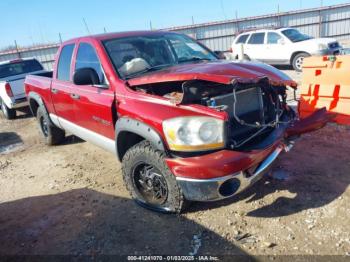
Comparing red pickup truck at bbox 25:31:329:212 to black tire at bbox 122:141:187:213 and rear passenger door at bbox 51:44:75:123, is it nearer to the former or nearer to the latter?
black tire at bbox 122:141:187:213

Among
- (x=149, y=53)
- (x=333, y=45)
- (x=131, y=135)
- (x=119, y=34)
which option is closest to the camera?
(x=131, y=135)

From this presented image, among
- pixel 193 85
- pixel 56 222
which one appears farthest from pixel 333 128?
pixel 56 222

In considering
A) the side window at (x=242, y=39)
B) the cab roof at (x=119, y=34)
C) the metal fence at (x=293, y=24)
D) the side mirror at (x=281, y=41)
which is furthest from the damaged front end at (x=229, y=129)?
the metal fence at (x=293, y=24)

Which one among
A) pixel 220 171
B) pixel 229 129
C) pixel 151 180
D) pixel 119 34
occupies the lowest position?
pixel 151 180

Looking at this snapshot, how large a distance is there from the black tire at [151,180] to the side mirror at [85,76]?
0.96m

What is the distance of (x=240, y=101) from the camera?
330 cm

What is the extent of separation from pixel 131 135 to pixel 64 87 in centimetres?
173

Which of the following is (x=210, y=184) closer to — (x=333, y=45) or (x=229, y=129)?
(x=229, y=129)

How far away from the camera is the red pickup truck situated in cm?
285

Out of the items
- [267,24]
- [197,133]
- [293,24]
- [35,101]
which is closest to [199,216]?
[197,133]

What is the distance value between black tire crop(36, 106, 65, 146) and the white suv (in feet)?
26.4

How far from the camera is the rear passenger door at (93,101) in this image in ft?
12.2

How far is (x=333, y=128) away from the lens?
5156mm

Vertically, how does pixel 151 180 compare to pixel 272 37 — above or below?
below
